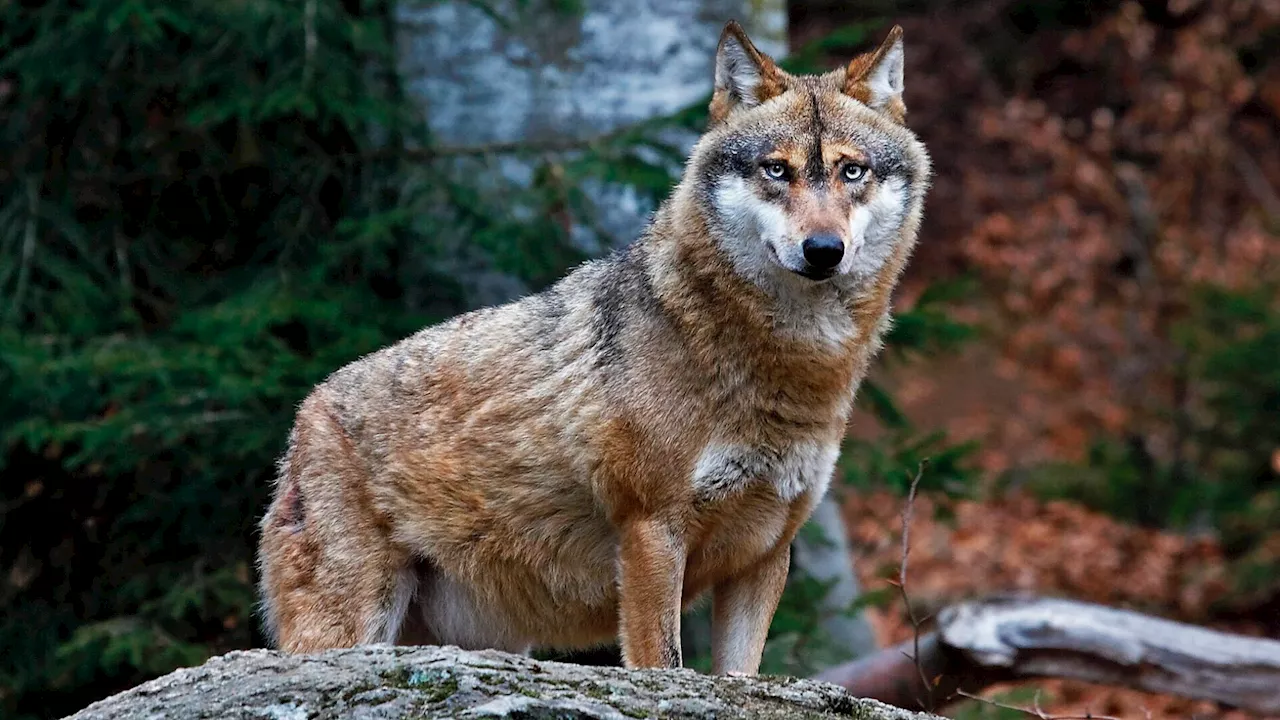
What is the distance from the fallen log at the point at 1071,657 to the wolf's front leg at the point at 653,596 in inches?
109

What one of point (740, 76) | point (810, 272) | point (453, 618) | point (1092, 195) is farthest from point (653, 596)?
point (1092, 195)

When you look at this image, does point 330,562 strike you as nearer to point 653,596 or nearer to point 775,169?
point 653,596

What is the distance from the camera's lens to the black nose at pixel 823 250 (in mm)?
5012

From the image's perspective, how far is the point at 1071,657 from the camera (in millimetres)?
7789

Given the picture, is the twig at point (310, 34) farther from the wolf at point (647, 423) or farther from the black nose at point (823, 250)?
the black nose at point (823, 250)

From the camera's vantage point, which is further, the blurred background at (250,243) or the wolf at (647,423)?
the blurred background at (250,243)

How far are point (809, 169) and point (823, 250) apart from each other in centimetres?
42

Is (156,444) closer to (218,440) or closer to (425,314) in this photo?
(218,440)

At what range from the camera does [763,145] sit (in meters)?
5.41

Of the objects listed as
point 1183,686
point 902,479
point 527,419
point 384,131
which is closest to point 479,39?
point 384,131

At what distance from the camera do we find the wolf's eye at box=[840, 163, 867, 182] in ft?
17.5

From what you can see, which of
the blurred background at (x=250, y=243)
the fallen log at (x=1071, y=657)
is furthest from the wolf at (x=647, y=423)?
the fallen log at (x=1071, y=657)

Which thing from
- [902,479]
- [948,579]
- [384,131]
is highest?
[384,131]

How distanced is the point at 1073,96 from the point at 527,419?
45.9 feet
